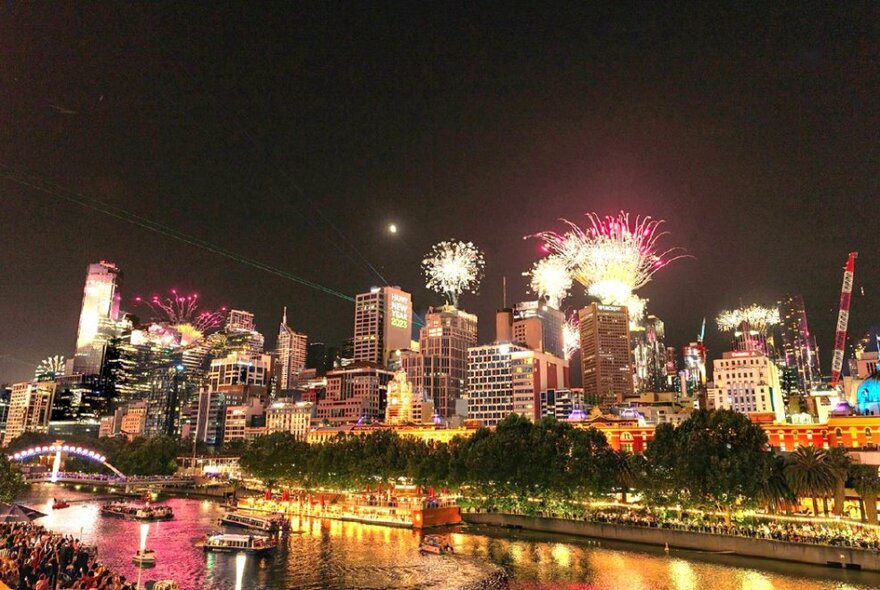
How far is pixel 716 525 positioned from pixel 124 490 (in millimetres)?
126403

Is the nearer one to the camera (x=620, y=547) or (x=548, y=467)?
(x=620, y=547)

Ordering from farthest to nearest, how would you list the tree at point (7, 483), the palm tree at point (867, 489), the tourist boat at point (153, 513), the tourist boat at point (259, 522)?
1. the tourist boat at point (153, 513)
2. the tourist boat at point (259, 522)
3. the tree at point (7, 483)
4. the palm tree at point (867, 489)

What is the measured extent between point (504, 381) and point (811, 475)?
113703 mm

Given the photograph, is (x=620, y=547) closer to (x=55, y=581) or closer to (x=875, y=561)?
(x=875, y=561)

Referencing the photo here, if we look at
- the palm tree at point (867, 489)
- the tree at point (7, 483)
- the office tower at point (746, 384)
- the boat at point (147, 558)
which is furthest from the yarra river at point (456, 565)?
the office tower at point (746, 384)

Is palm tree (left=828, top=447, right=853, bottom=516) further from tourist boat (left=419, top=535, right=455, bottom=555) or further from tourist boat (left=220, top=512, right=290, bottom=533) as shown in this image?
tourist boat (left=220, top=512, right=290, bottom=533)

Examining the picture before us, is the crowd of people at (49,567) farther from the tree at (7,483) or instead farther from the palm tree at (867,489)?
the palm tree at (867,489)

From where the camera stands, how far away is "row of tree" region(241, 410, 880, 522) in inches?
2729

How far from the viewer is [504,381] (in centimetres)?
17950

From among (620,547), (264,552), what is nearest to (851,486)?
(620,547)

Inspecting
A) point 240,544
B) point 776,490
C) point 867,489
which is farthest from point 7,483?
point 867,489

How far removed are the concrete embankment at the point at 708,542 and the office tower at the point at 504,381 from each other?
90.0 meters

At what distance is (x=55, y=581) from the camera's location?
141 ft

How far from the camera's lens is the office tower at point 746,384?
149750 mm
